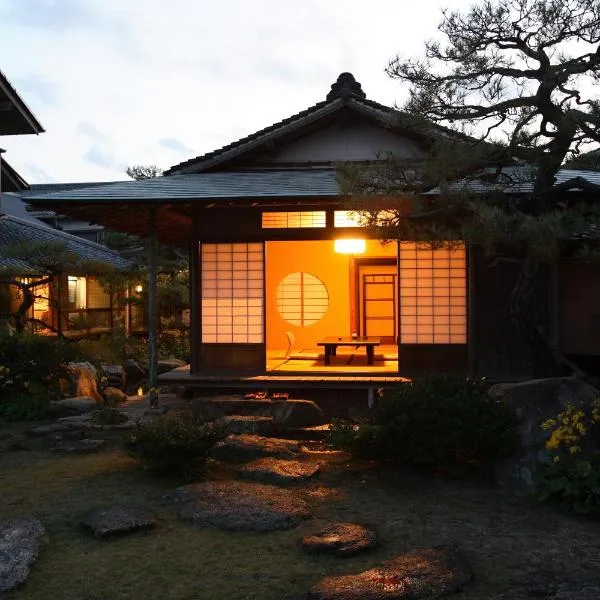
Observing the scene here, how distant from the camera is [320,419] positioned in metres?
8.75

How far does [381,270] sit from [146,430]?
11.3m

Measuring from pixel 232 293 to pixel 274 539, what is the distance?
250 inches

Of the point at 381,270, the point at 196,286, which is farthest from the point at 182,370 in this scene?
the point at 381,270

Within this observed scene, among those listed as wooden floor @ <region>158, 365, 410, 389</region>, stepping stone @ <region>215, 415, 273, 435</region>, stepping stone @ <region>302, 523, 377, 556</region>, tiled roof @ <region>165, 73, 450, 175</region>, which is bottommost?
stepping stone @ <region>302, 523, 377, 556</region>

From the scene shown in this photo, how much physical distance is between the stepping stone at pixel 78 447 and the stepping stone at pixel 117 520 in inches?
95.0

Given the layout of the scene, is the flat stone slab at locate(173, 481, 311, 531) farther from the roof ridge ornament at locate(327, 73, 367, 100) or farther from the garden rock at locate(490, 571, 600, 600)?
the roof ridge ornament at locate(327, 73, 367, 100)

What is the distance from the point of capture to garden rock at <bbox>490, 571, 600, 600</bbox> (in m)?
3.82

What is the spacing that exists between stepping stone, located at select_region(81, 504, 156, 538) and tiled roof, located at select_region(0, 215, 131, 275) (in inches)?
377

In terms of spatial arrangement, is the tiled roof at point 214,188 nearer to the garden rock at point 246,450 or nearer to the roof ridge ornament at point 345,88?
the roof ridge ornament at point 345,88

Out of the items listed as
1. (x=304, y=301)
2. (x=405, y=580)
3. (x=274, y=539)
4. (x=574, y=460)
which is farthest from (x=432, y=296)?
(x=405, y=580)

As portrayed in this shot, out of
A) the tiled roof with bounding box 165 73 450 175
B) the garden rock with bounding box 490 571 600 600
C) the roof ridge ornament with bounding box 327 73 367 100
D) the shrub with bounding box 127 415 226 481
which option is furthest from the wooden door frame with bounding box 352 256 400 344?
the garden rock with bounding box 490 571 600 600

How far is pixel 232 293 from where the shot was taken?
425 inches

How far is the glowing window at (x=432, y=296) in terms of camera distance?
10.4 meters

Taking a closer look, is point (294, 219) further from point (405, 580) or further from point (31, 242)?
point (405, 580)
